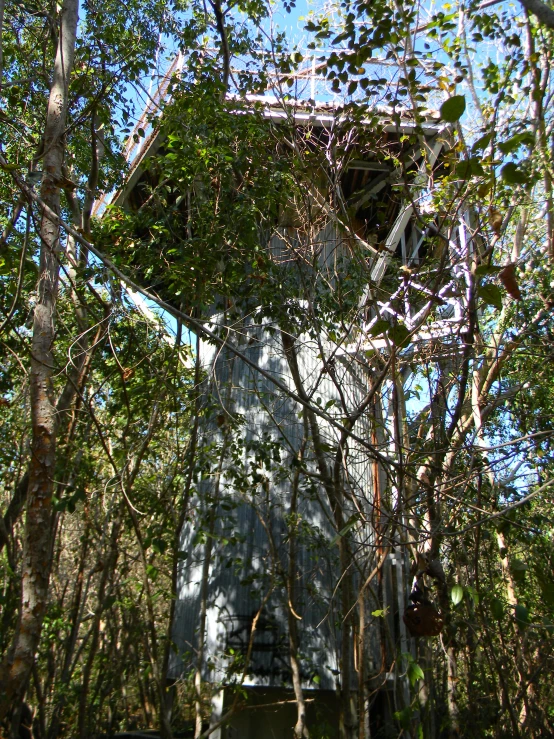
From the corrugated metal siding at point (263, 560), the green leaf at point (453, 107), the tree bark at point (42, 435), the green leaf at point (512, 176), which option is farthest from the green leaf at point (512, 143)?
the corrugated metal siding at point (263, 560)

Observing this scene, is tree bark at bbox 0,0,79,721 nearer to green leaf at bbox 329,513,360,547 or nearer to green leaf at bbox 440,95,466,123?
green leaf at bbox 329,513,360,547

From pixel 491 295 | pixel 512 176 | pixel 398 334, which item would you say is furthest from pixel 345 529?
pixel 512 176

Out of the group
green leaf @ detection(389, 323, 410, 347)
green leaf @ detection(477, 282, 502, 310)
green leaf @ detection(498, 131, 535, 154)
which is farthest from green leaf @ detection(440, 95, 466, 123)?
green leaf @ detection(389, 323, 410, 347)

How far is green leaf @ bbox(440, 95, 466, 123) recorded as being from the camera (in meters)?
2.53

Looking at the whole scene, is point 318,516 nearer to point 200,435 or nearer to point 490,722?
point 200,435

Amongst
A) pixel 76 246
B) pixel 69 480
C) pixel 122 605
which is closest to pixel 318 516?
pixel 122 605

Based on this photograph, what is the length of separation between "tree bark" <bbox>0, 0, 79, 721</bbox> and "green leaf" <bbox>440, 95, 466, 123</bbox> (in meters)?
2.34

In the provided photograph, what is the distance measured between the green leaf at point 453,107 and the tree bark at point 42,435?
7.67 feet

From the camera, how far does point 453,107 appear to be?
2.55 meters

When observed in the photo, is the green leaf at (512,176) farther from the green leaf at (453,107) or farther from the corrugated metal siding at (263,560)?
the corrugated metal siding at (263,560)

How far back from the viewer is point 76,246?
259 inches

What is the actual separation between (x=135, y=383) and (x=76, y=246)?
1539mm

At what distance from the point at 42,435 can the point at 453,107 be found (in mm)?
2641

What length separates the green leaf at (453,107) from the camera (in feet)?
8.30
